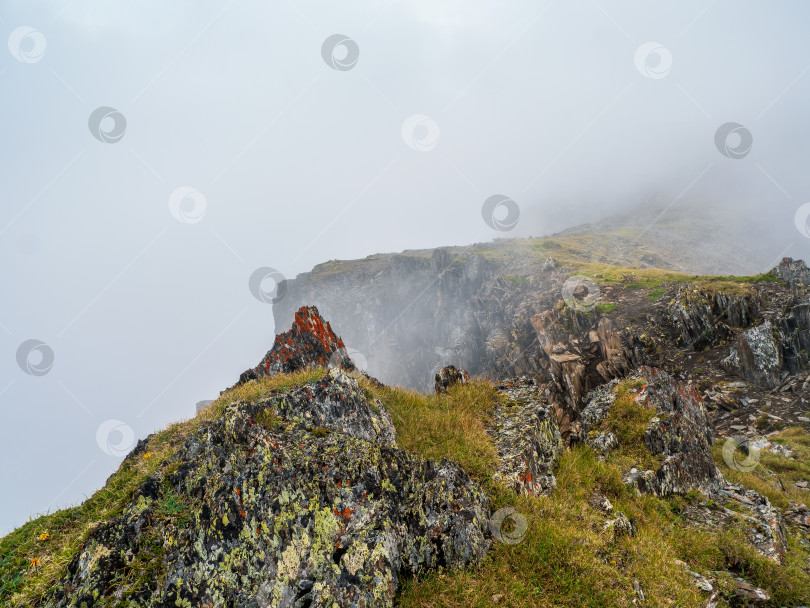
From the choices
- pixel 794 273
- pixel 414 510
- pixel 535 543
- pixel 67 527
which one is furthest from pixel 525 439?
pixel 794 273

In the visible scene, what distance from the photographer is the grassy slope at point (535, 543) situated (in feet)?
21.8

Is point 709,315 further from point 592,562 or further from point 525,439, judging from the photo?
point 592,562

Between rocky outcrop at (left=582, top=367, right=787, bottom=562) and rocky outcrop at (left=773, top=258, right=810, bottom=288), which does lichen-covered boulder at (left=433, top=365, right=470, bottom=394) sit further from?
rocky outcrop at (left=773, top=258, right=810, bottom=288)

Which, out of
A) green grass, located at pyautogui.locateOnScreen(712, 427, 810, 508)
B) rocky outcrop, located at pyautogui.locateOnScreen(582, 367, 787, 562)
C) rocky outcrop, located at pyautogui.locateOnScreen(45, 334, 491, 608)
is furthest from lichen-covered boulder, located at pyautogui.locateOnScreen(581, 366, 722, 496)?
rocky outcrop, located at pyautogui.locateOnScreen(45, 334, 491, 608)

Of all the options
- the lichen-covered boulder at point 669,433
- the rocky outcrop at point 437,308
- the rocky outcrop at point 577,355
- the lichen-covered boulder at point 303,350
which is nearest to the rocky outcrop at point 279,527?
the lichen-covered boulder at point 303,350

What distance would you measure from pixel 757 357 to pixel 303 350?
155 ft

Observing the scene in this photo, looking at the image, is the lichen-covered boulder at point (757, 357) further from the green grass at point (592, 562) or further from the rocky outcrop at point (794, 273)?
the green grass at point (592, 562)

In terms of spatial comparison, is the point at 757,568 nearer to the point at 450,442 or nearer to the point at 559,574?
the point at 559,574

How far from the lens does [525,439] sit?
433 inches

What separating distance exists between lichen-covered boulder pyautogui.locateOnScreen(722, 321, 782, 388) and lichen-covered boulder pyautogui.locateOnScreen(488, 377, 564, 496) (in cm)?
3848

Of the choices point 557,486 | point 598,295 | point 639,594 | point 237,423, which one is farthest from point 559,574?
point 598,295

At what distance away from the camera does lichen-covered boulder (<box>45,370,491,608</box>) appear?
20.4ft

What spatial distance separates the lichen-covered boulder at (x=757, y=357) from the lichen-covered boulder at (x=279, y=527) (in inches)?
1787

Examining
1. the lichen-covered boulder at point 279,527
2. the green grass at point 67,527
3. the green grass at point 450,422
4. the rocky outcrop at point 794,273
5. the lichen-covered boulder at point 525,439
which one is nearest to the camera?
the lichen-covered boulder at point 279,527
